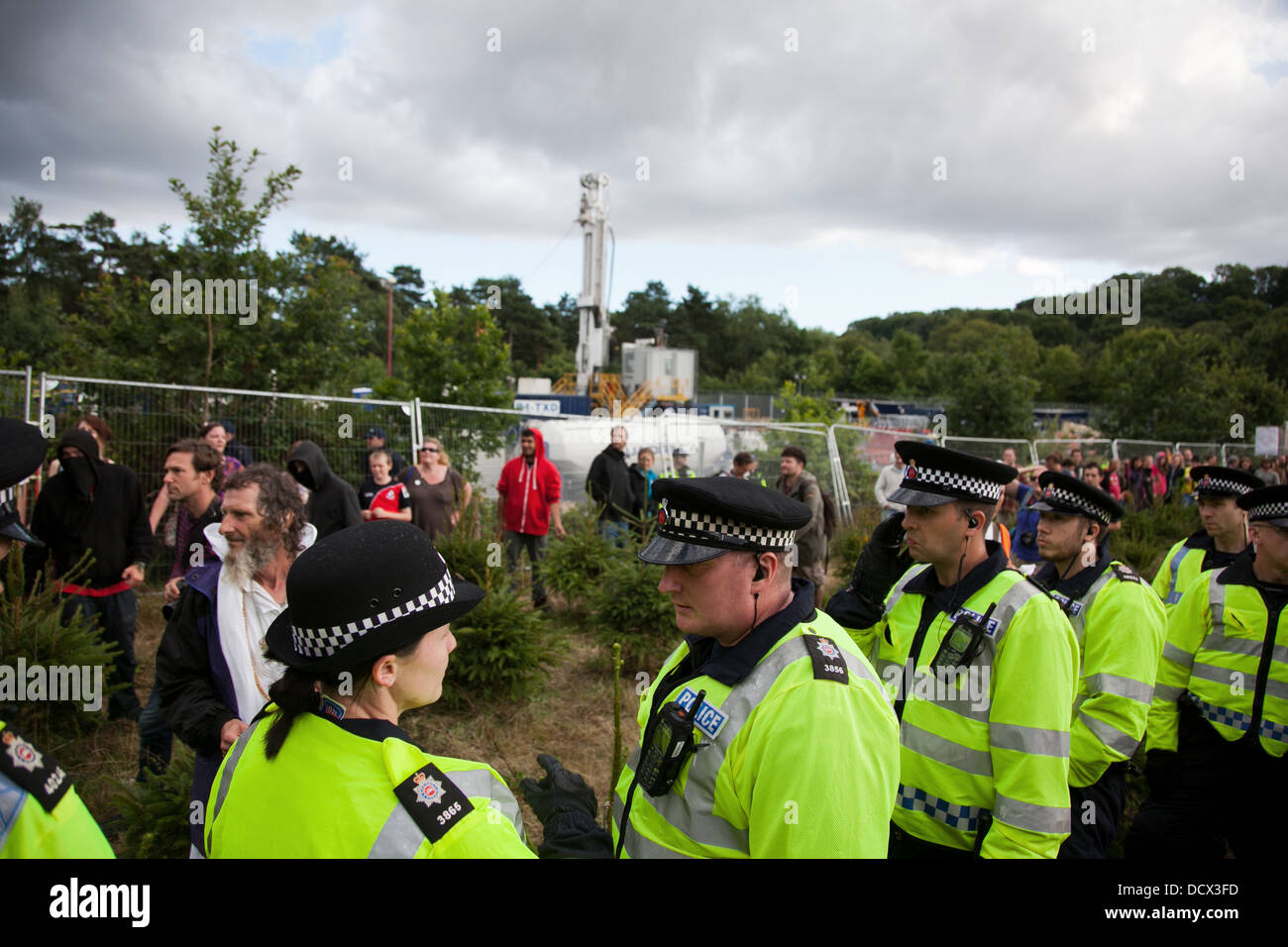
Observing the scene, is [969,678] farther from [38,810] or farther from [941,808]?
[38,810]

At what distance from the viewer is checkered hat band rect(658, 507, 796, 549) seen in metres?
1.84

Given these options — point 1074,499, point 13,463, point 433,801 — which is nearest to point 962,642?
point 1074,499

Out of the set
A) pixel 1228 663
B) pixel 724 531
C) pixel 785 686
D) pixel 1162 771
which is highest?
pixel 724 531

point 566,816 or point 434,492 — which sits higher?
point 434,492

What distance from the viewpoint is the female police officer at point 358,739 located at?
1.28 meters

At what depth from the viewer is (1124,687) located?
2.76 meters

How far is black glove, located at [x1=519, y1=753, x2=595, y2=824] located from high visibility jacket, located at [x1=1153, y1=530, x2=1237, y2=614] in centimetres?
393

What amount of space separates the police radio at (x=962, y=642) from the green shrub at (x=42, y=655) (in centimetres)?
434

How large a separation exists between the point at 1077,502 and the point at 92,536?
5874 mm

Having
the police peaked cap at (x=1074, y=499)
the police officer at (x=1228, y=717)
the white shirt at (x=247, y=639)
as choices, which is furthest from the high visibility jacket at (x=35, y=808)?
the police officer at (x=1228, y=717)

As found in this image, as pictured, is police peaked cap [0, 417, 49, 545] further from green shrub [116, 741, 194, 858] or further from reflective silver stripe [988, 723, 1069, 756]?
reflective silver stripe [988, 723, 1069, 756]

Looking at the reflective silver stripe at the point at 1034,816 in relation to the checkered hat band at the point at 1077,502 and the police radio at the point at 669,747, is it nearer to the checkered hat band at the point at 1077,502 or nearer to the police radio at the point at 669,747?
the police radio at the point at 669,747

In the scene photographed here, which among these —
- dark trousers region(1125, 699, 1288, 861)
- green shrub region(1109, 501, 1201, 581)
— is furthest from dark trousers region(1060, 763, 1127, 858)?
green shrub region(1109, 501, 1201, 581)

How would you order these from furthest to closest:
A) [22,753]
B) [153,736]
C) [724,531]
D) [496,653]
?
[496,653]
[153,736]
[724,531]
[22,753]
